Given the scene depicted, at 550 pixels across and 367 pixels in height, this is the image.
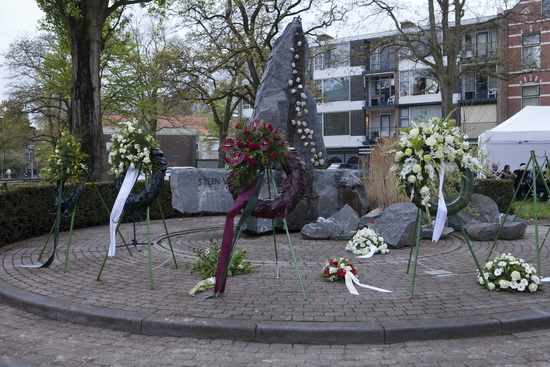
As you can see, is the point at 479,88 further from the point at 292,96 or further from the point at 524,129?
the point at 292,96

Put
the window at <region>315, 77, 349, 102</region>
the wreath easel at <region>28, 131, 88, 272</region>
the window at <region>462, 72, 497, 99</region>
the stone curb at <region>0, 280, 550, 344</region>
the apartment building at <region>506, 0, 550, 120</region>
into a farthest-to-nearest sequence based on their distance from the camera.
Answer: the window at <region>315, 77, 349, 102</region>, the window at <region>462, 72, 497, 99</region>, the apartment building at <region>506, 0, 550, 120</region>, the wreath easel at <region>28, 131, 88, 272</region>, the stone curb at <region>0, 280, 550, 344</region>

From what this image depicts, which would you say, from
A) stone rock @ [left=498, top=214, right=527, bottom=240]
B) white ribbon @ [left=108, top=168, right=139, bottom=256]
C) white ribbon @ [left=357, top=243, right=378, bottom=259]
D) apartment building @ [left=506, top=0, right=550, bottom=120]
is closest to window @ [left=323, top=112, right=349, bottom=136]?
apartment building @ [left=506, top=0, right=550, bottom=120]

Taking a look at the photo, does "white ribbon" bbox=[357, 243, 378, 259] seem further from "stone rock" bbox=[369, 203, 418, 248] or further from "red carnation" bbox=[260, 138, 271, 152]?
"red carnation" bbox=[260, 138, 271, 152]

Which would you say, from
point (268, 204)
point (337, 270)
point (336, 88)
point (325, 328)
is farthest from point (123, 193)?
point (336, 88)

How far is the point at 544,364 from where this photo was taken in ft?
12.0

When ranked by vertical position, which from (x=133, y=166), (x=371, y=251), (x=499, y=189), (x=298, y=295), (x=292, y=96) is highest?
(x=292, y=96)

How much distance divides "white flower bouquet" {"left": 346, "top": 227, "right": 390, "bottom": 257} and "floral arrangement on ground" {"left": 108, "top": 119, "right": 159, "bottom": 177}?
3.64 metres

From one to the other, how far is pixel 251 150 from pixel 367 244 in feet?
11.7

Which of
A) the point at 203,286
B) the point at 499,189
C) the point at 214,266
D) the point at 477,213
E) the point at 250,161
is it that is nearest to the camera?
the point at 250,161

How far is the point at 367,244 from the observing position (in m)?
7.90

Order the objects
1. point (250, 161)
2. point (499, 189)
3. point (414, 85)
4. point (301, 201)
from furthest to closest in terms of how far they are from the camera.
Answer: point (414, 85) < point (499, 189) < point (301, 201) < point (250, 161)

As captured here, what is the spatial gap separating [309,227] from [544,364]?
5.76 m

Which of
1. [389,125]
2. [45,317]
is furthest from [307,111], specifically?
[389,125]

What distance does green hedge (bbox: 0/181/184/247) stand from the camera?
9.12m
